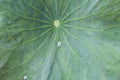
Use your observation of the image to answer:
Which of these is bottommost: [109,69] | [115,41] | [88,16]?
[109,69]

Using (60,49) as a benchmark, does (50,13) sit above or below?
Answer: above

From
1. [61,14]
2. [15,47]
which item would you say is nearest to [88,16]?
[61,14]

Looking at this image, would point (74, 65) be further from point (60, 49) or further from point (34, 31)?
point (34, 31)

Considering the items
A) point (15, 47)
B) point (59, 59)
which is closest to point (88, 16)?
point (59, 59)

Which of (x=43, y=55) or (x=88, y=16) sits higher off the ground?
(x=88, y=16)

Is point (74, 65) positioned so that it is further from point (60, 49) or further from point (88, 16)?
point (88, 16)

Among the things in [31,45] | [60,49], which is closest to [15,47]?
[31,45]
